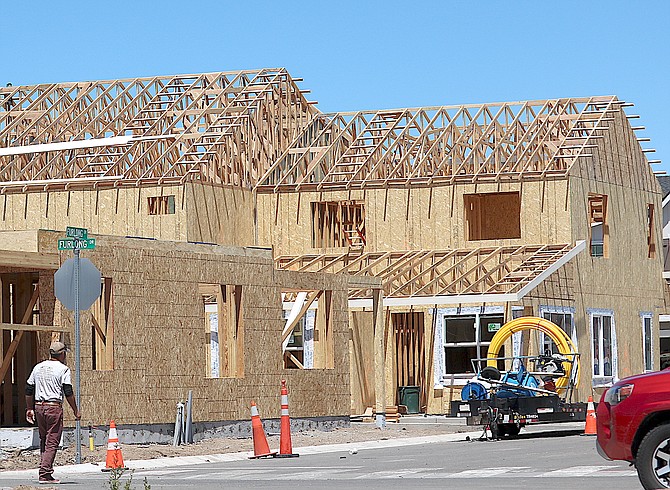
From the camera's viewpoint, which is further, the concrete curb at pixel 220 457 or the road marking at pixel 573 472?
the concrete curb at pixel 220 457

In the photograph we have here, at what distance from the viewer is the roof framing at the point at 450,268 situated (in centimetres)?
3266

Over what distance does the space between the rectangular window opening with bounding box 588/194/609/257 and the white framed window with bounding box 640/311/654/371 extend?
6.55 ft

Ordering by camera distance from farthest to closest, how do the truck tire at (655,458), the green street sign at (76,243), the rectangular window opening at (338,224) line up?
the rectangular window opening at (338,224) < the green street sign at (76,243) < the truck tire at (655,458)

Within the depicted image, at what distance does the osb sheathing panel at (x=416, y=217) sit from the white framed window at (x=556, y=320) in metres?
1.98

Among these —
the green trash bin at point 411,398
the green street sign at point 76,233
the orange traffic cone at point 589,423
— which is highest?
the green street sign at point 76,233

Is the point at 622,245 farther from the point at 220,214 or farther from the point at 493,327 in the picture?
the point at 220,214

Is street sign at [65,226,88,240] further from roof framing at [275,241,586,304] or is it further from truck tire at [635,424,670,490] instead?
roof framing at [275,241,586,304]

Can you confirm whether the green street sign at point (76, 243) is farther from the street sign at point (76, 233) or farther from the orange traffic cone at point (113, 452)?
the orange traffic cone at point (113, 452)

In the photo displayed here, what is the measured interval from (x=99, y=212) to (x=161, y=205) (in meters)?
1.63

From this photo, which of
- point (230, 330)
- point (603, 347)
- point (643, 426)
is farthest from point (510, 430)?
point (643, 426)

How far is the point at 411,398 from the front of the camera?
110ft

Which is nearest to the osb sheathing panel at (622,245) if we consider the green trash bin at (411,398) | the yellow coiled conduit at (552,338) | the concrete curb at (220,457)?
the green trash bin at (411,398)

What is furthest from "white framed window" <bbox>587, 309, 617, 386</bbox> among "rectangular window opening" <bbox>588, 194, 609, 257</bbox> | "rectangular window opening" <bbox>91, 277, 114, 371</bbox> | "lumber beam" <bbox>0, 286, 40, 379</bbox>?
"lumber beam" <bbox>0, 286, 40, 379</bbox>

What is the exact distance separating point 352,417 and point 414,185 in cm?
724
